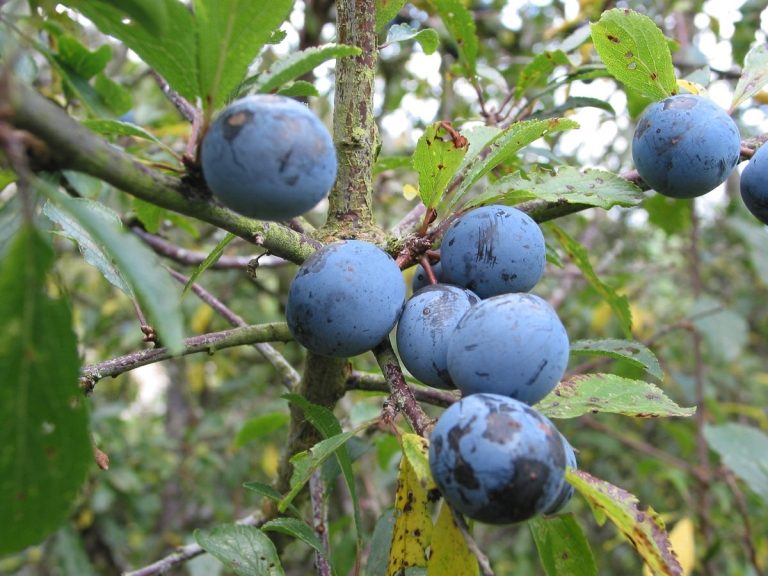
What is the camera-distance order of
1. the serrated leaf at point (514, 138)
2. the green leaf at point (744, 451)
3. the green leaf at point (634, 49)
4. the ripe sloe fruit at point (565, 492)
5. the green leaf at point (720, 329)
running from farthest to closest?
the green leaf at point (720, 329), the green leaf at point (744, 451), the green leaf at point (634, 49), the serrated leaf at point (514, 138), the ripe sloe fruit at point (565, 492)

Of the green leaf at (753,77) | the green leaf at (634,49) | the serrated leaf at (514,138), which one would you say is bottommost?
the green leaf at (753,77)

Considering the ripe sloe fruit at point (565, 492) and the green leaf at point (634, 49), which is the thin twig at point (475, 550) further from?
the green leaf at point (634, 49)

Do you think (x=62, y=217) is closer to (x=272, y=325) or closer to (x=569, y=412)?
(x=272, y=325)

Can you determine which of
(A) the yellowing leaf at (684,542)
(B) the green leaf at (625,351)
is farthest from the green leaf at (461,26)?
(A) the yellowing leaf at (684,542)

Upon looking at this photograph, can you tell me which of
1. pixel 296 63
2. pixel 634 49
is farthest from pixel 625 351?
pixel 296 63

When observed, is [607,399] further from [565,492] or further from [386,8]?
[386,8]

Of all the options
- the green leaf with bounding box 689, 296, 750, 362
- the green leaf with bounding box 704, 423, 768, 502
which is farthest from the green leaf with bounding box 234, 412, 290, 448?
the green leaf with bounding box 689, 296, 750, 362

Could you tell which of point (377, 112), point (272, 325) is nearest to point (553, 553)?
point (272, 325)

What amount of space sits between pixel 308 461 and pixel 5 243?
0.40 metres

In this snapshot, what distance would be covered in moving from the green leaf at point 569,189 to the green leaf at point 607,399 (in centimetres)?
22

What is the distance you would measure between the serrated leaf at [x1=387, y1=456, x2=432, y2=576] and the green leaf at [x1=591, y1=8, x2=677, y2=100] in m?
0.63

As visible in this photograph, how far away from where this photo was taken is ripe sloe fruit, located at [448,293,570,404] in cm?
64

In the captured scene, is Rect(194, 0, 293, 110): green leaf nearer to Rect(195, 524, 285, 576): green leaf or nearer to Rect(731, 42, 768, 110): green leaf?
Rect(195, 524, 285, 576): green leaf

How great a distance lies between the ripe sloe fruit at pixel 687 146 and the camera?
87 centimetres
